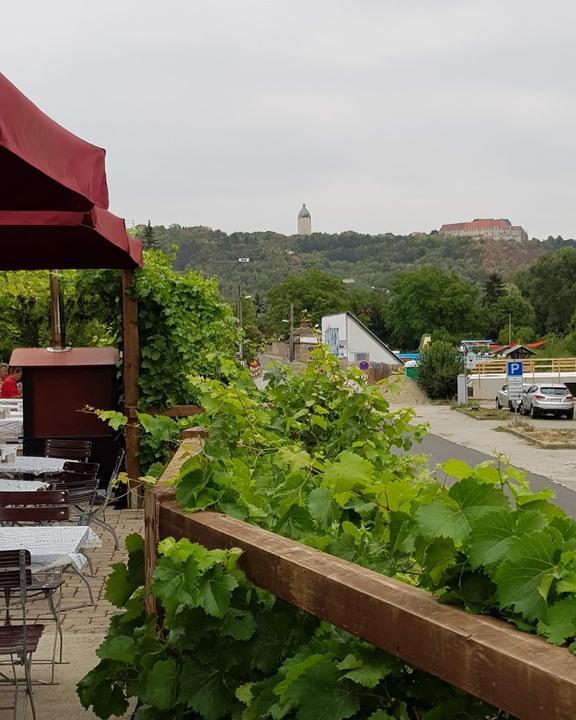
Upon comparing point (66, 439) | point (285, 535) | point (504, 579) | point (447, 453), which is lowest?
point (447, 453)

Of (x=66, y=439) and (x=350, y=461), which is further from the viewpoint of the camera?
(x=66, y=439)

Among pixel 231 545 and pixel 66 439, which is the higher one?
pixel 231 545

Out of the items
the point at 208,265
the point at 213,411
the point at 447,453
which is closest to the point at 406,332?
the point at 208,265

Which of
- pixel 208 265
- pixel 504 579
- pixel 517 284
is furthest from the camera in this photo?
pixel 208 265

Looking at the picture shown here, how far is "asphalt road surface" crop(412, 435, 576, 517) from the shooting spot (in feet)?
65.9

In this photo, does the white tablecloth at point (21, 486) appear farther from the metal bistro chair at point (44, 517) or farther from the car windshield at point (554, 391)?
the car windshield at point (554, 391)

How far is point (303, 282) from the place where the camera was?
128m

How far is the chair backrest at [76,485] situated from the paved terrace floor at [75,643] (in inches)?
22.4

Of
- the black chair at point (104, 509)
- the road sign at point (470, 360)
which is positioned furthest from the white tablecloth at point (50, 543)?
the road sign at point (470, 360)

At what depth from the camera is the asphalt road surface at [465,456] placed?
20.1m

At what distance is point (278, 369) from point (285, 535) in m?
3.15

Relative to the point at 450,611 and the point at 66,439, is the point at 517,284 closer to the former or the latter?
the point at 66,439

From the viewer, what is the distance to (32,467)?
29.7ft

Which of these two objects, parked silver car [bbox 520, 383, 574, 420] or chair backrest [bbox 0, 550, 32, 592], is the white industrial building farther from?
chair backrest [bbox 0, 550, 32, 592]
